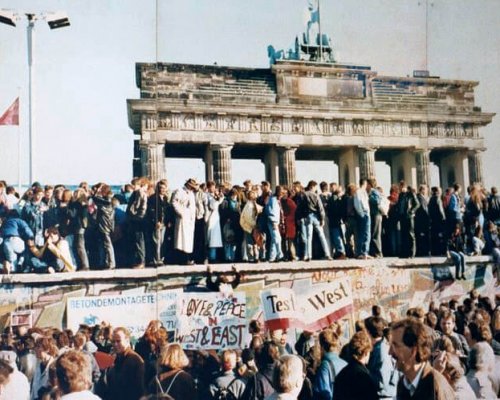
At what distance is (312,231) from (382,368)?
130 inches

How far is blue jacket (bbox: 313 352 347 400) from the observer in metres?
5.44

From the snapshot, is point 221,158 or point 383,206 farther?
point 221,158

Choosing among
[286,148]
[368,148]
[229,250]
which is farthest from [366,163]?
[286,148]

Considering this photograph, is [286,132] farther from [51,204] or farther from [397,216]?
[51,204]

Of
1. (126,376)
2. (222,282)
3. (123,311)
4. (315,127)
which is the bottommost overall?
(126,376)

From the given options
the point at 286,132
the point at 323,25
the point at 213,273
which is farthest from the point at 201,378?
the point at 286,132

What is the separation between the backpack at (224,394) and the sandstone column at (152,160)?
11.2ft

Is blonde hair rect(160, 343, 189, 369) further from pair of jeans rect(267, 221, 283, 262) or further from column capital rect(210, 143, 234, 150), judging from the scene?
column capital rect(210, 143, 234, 150)

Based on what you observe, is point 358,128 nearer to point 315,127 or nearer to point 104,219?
point 315,127

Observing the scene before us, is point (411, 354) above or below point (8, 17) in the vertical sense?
below

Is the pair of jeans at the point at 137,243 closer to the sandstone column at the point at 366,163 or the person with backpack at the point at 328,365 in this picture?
the person with backpack at the point at 328,365

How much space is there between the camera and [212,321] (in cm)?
782

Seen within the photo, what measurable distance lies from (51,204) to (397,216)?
17.4 feet

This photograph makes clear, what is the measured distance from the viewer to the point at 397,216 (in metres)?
9.16
